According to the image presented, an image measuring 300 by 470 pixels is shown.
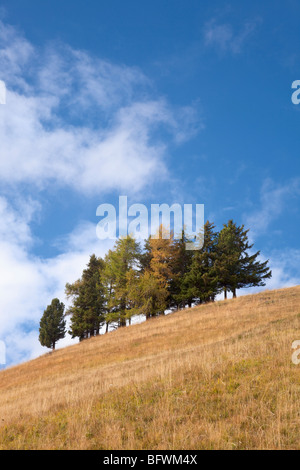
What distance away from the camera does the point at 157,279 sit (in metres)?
36.9

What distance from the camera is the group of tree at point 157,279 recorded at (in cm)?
3684

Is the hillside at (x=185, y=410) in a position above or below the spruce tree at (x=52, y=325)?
below

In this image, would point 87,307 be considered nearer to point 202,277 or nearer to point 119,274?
point 119,274

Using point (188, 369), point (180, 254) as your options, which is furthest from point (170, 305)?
point (188, 369)

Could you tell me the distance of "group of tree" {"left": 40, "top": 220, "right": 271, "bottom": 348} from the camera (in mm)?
36844

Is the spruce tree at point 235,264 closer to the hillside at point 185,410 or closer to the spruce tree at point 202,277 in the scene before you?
the spruce tree at point 202,277

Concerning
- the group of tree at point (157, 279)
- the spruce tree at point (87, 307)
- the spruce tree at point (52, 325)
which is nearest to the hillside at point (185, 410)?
the group of tree at point (157, 279)

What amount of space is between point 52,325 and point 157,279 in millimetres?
19149

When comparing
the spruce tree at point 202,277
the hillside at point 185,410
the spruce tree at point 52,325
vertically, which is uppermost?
the spruce tree at point 202,277

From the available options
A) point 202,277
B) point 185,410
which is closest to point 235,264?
point 202,277

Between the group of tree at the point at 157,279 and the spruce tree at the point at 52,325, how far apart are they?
5.6 inches

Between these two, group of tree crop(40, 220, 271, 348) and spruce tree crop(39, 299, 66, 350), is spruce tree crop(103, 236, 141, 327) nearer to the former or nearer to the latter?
group of tree crop(40, 220, 271, 348)
